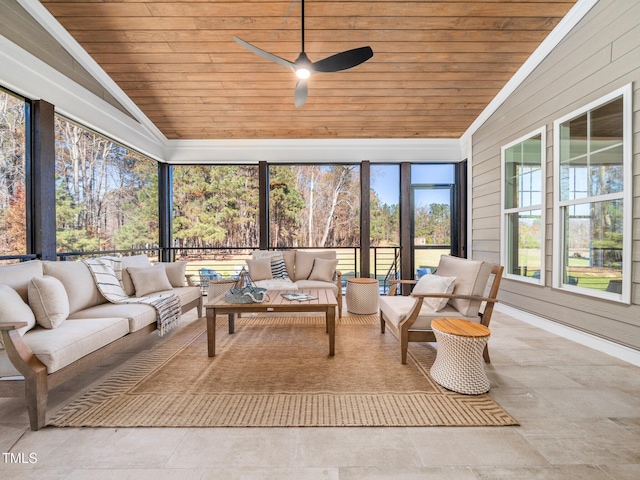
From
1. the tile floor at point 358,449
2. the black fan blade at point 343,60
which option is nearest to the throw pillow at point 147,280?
the tile floor at point 358,449

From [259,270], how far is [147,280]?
144 centimetres

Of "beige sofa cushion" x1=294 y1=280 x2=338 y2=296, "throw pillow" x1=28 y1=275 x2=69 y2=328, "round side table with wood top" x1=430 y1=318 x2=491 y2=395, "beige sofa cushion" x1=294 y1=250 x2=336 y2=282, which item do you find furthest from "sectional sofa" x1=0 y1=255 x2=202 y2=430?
"round side table with wood top" x1=430 y1=318 x2=491 y2=395

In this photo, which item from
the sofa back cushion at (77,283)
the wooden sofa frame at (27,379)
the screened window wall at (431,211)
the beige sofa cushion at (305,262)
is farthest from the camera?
the screened window wall at (431,211)

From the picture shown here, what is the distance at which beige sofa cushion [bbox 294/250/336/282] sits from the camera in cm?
438

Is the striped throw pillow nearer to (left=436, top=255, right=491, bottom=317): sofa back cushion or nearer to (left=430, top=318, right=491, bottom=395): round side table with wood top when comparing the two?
(left=436, top=255, right=491, bottom=317): sofa back cushion

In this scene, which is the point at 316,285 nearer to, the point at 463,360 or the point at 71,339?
the point at 463,360

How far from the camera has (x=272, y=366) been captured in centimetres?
245

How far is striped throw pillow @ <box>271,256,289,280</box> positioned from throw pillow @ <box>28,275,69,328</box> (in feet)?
8.06

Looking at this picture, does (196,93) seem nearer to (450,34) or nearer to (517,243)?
(450,34)

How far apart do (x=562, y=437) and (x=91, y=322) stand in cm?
319

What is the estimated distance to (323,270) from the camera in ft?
14.0

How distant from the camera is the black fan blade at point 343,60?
246cm

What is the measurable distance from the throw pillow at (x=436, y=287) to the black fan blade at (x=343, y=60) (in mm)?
2059

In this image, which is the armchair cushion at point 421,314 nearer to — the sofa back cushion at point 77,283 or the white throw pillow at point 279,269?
the white throw pillow at point 279,269
